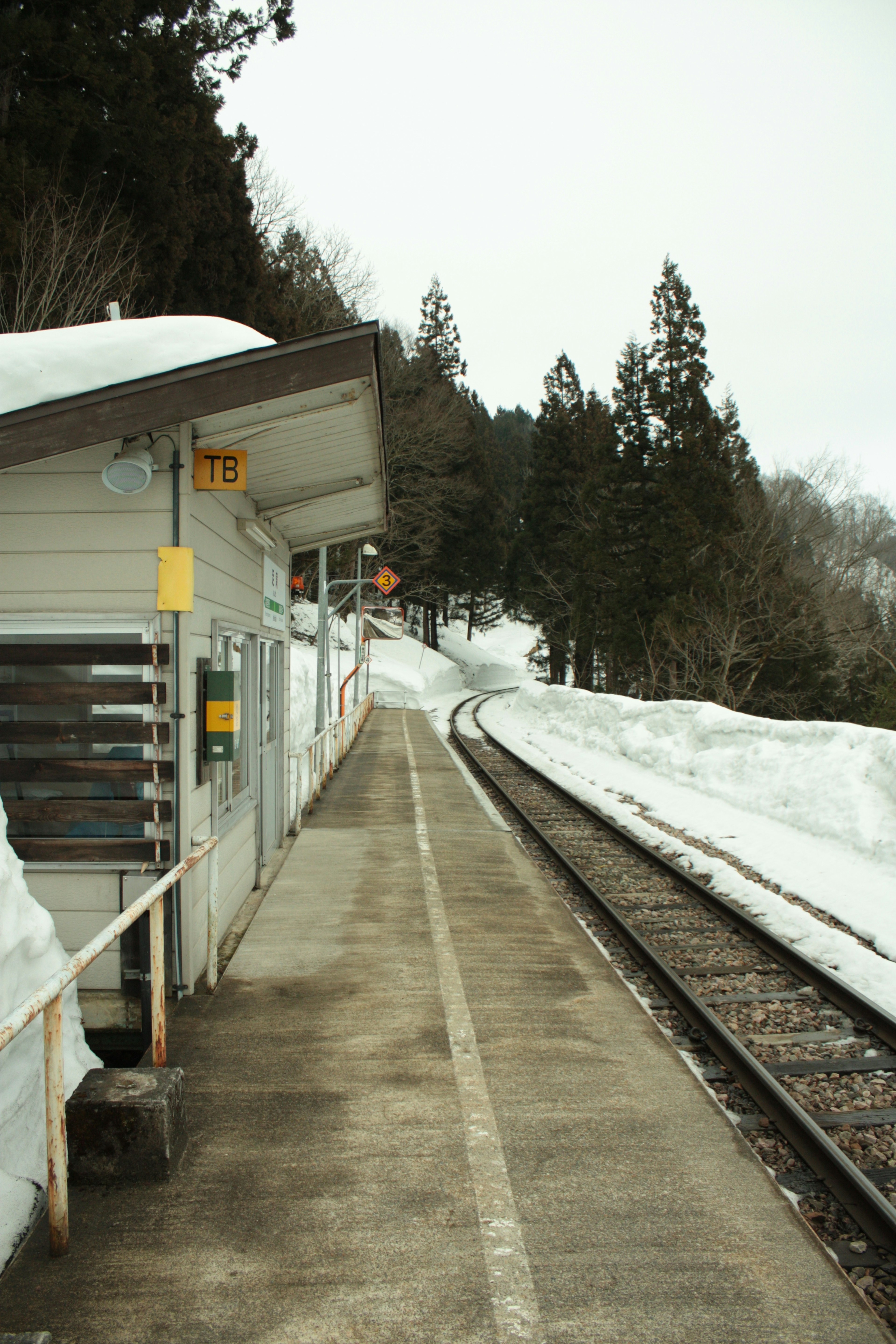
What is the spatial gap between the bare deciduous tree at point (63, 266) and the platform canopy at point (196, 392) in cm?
781

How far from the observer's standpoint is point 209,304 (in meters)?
19.3

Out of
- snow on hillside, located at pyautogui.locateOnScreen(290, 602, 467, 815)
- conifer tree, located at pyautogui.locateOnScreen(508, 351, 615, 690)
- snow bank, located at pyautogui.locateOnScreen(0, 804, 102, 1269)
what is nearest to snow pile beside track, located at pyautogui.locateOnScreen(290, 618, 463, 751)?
snow on hillside, located at pyautogui.locateOnScreen(290, 602, 467, 815)

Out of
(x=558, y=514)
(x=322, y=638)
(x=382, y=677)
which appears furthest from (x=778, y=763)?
(x=558, y=514)

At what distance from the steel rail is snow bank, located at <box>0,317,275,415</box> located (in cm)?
454

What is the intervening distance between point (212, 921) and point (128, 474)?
2508 millimetres

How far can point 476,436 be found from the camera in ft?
160

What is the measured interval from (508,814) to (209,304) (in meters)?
14.5

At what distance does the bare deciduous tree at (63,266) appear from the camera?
1220 centimetres

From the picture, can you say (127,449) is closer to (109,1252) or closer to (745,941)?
(109,1252)

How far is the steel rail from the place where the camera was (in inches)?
128

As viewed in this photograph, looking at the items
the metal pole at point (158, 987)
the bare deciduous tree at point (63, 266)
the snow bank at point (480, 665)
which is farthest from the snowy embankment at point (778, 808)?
the snow bank at point (480, 665)

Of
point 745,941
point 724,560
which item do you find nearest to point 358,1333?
point 745,941

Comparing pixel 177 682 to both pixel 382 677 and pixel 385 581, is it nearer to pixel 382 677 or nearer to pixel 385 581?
pixel 385 581

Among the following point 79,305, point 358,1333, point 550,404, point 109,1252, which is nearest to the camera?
point 358,1333
